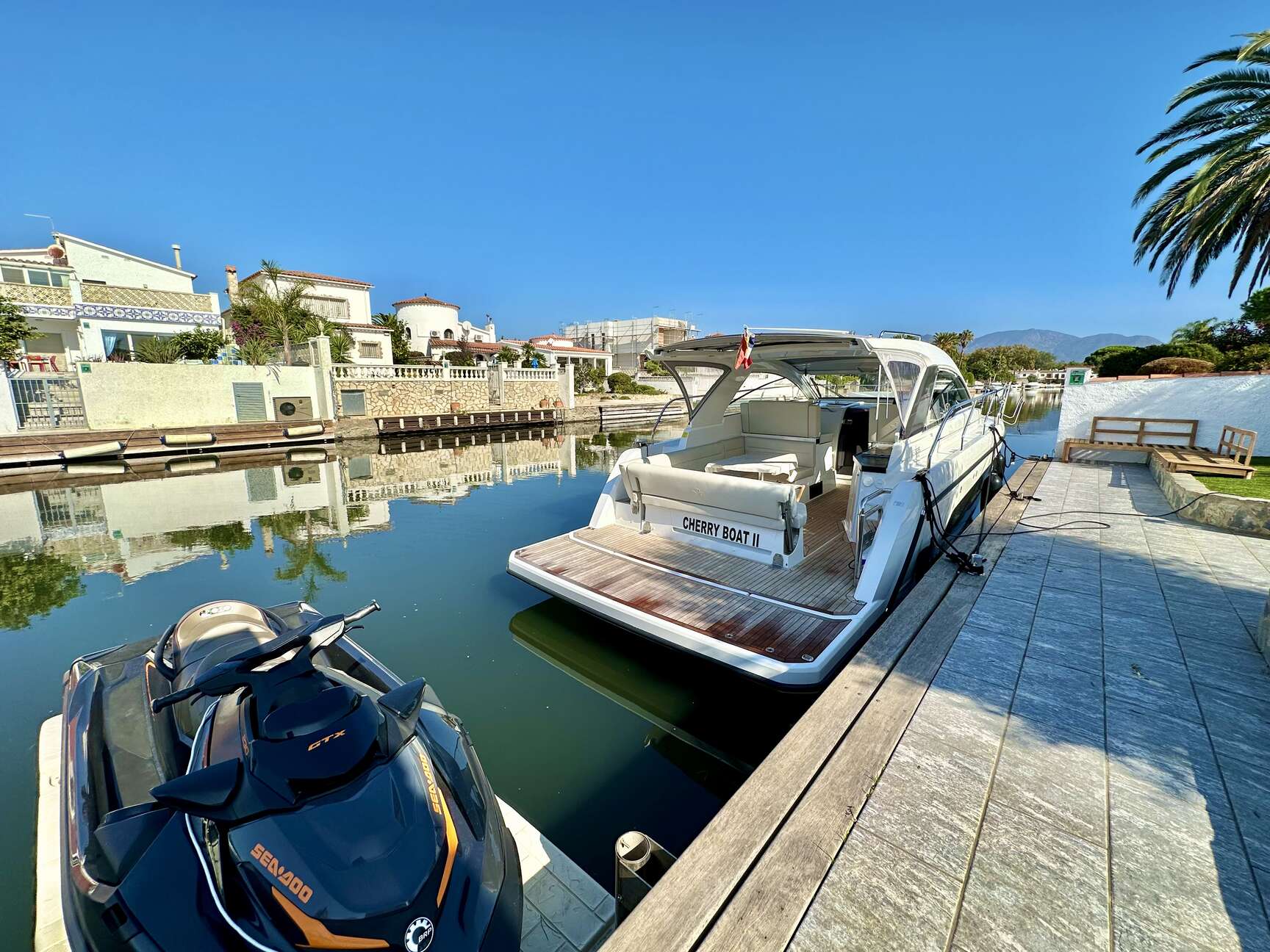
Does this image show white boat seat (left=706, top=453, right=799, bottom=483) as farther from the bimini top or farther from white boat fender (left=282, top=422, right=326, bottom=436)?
white boat fender (left=282, top=422, right=326, bottom=436)

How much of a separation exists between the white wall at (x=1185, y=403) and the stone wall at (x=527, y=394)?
73.6ft

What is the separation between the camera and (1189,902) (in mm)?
1629

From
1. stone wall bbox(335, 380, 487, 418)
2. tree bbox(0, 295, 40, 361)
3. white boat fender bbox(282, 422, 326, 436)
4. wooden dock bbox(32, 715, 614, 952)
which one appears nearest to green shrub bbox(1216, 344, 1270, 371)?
wooden dock bbox(32, 715, 614, 952)

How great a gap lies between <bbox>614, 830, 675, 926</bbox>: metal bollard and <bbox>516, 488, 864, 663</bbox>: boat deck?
1.55 m

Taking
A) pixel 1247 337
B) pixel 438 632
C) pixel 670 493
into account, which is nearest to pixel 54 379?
pixel 438 632

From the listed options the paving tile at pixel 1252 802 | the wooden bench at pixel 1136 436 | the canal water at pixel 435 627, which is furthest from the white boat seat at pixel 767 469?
the wooden bench at pixel 1136 436

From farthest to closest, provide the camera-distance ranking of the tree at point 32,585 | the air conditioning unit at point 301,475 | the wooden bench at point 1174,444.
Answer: the air conditioning unit at point 301,475 < the wooden bench at point 1174,444 < the tree at point 32,585

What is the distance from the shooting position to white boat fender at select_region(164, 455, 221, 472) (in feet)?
47.0

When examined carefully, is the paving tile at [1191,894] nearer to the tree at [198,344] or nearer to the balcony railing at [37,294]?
the tree at [198,344]

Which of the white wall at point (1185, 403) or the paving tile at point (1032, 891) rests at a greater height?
the white wall at point (1185, 403)

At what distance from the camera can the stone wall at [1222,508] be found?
512cm

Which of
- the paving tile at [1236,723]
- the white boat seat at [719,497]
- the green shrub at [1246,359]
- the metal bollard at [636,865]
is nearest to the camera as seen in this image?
the metal bollard at [636,865]

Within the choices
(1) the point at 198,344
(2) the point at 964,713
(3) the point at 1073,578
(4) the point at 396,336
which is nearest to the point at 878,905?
(2) the point at 964,713

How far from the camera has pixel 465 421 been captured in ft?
80.6
